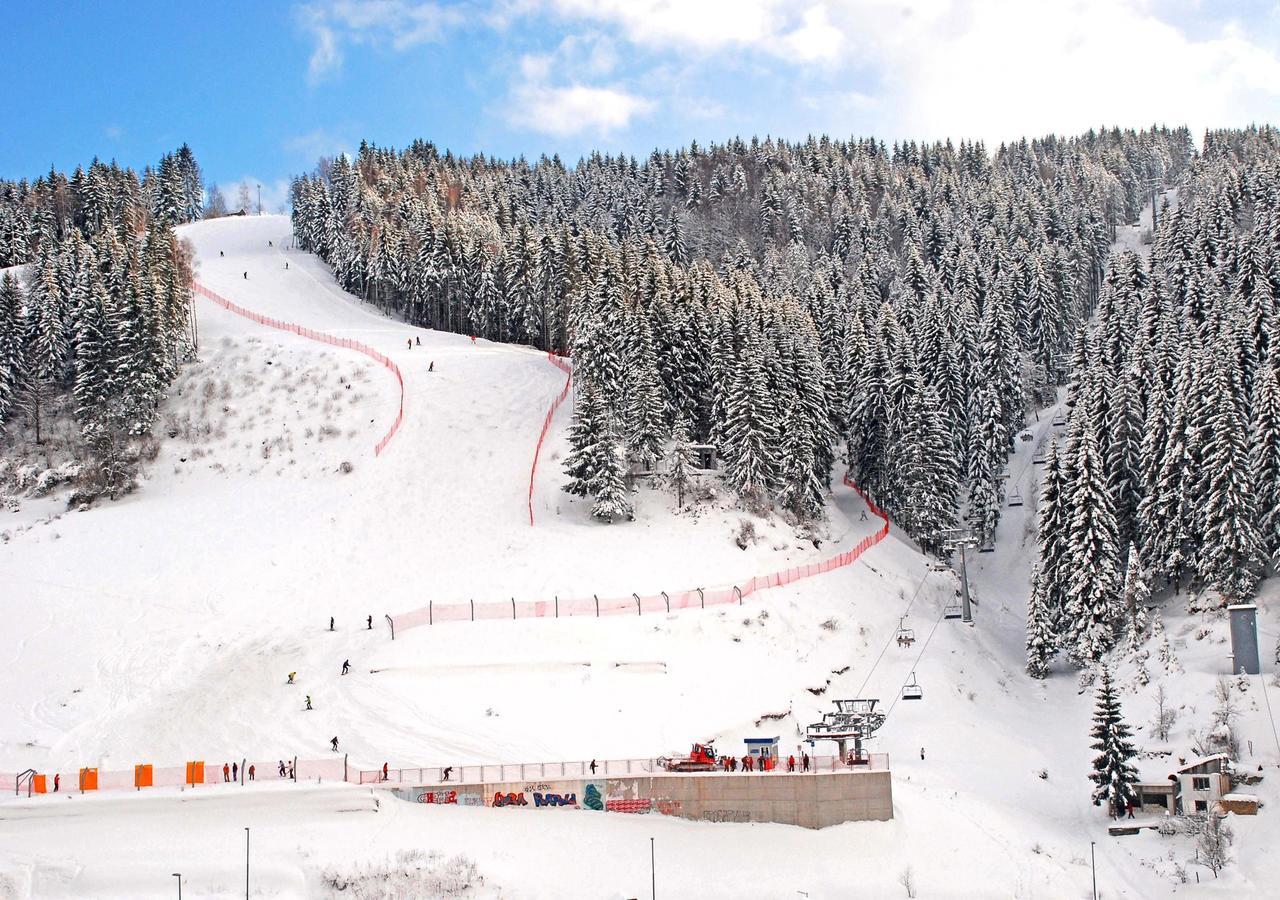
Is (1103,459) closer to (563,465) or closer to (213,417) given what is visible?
(563,465)

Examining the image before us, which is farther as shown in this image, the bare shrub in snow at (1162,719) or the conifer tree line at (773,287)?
the conifer tree line at (773,287)

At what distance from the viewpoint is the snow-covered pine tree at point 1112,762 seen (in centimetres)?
4288

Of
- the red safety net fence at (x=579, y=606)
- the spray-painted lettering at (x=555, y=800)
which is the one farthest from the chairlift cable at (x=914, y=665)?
the spray-painted lettering at (x=555, y=800)

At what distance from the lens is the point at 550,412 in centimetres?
8012

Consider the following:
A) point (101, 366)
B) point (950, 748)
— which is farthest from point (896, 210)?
point (950, 748)

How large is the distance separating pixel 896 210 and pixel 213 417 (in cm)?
9636

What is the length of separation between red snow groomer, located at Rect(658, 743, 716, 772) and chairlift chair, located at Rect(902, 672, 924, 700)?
14.0 m

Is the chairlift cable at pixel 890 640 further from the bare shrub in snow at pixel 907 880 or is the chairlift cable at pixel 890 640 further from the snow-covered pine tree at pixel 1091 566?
the bare shrub in snow at pixel 907 880

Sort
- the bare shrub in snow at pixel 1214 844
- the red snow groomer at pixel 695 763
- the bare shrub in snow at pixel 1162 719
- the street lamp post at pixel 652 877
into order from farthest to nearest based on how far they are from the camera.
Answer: the bare shrub in snow at pixel 1162 719, the red snow groomer at pixel 695 763, the bare shrub in snow at pixel 1214 844, the street lamp post at pixel 652 877

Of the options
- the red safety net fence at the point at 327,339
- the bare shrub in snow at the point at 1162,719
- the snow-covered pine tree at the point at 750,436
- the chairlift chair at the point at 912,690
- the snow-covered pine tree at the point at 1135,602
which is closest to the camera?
the bare shrub in snow at the point at 1162,719

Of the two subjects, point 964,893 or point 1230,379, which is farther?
point 1230,379

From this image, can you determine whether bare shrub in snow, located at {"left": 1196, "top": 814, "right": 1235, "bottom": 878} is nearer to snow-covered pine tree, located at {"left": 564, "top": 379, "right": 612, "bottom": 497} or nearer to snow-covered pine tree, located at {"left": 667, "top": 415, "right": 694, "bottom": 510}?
snow-covered pine tree, located at {"left": 667, "top": 415, "right": 694, "bottom": 510}

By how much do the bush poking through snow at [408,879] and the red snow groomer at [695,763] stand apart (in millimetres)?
8314

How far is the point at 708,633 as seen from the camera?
56094 mm
